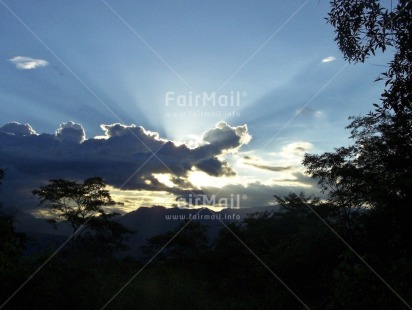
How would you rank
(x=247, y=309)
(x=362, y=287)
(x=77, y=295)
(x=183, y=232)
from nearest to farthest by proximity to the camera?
(x=362, y=287) < (x=77, y=295) < (x=247, y=309) < (x=183, y=232)

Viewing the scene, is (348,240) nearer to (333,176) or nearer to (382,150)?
(382,150)

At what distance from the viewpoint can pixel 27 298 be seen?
384 inches

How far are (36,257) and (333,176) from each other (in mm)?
14397

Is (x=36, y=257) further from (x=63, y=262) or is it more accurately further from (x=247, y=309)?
(x=247, y=309)

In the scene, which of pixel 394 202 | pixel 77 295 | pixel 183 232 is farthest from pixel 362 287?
pixel 183 232

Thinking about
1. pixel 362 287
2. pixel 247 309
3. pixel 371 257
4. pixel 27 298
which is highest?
pixel 371 257

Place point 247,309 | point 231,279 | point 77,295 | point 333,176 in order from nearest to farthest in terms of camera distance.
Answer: point 77,295 → point 247,309 → point 333,176 → point 231,279

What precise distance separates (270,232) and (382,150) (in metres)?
18.0

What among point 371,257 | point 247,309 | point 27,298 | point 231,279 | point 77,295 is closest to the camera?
point 371,257

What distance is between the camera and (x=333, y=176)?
19.5 meters

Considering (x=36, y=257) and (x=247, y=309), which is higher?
(x=36, y=257)

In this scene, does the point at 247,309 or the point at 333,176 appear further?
the point at 333,176

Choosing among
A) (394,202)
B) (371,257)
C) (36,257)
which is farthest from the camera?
(36,257)

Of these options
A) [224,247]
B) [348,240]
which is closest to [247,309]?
[348,240]
